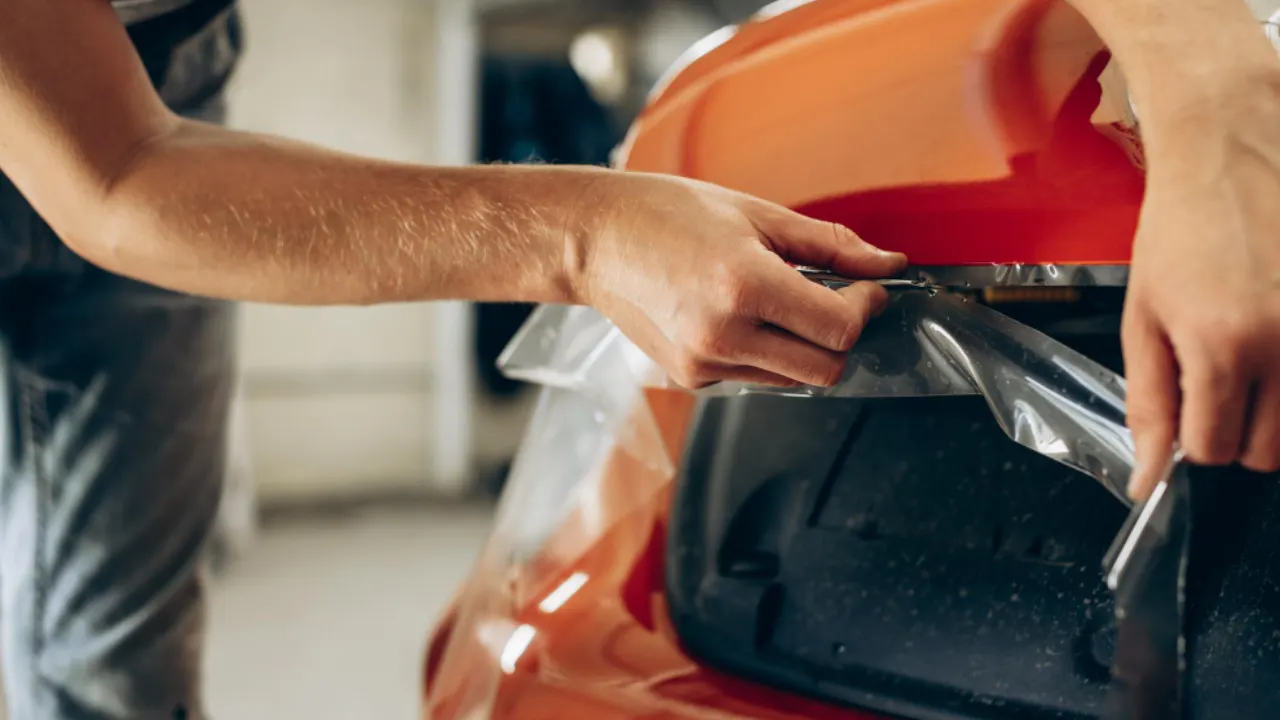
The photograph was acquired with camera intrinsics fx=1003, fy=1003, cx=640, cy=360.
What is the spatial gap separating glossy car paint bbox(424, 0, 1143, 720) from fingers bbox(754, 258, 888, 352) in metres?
0.08

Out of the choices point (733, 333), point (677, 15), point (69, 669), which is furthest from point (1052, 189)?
point (677, 15)

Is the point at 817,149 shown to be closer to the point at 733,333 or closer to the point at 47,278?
the point at 733,333

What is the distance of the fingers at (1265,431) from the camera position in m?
0.40

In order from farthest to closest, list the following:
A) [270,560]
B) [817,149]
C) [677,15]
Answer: [677,15] → [270,560] → [817,149]

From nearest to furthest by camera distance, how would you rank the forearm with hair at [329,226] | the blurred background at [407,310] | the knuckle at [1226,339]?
the knuckle at [1226,339], the forearm with hair at [329,226], the blurred background at [407,310]

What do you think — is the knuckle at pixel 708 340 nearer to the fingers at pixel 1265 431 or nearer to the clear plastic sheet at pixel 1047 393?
the clear plastic sheet at pixel 1047 393

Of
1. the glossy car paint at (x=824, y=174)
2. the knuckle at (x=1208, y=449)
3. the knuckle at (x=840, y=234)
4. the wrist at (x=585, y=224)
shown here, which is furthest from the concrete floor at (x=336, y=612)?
the knuckle at (x=1208, y=449)

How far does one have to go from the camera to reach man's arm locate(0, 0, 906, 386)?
521 mm

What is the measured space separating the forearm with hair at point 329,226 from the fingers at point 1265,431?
13.8 inches

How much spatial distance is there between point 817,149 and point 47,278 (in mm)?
814

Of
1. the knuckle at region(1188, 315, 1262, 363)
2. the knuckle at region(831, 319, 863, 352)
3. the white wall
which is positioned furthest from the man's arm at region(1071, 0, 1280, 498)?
the white wall

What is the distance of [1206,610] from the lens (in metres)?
0.53

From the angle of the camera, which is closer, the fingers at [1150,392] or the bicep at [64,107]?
the fingers at [1150,392]

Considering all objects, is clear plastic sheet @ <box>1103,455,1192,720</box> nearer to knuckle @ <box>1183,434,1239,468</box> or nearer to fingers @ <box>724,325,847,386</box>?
knuckle @ <box>1183,434,1239,468</box>
